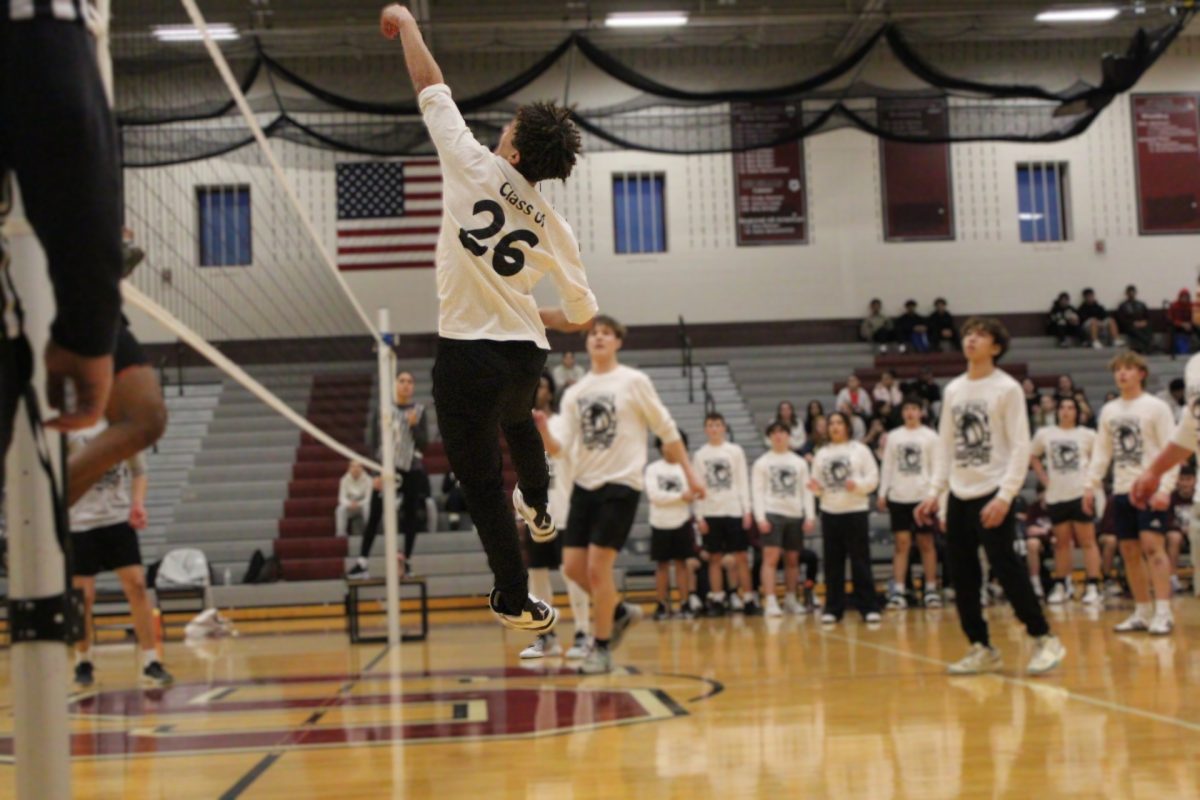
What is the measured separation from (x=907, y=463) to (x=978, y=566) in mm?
4986

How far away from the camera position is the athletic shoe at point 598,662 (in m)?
7.43

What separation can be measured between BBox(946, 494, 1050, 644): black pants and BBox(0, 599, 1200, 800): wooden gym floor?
336mm

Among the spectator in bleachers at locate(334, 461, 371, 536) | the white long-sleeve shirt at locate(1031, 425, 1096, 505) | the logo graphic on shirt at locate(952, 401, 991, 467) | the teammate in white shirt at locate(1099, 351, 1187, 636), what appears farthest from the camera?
the spectator in bleachers at locate(334, 461, 371, 536)

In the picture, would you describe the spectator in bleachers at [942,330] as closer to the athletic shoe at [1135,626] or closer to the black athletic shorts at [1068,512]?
the black athletic shorts at [1068,512]

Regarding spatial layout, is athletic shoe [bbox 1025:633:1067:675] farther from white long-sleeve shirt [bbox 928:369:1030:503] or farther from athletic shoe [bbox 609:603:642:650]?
athletic shoe [bbox 609:603:642:650]

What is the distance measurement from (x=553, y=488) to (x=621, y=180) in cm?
1193

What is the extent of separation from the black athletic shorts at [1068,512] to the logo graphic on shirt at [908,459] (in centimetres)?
127

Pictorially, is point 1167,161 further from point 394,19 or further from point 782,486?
point 394,19

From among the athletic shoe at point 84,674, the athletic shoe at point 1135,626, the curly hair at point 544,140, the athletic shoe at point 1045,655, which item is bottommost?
the athletic shoe at point 1135,626

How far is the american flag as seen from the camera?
18.7 meters

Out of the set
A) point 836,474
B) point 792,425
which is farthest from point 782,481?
point 792,425

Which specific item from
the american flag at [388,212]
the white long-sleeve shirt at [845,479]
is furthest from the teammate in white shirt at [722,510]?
the american flag at [388,212]

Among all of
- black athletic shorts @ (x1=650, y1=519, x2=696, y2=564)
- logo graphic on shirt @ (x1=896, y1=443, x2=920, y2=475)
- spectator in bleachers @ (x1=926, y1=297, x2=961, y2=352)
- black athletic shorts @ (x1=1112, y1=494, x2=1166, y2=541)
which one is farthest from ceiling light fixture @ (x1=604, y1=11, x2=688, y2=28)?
black athletic shorts @ (x1=1112, y1=494, x2=1166, y2=541)

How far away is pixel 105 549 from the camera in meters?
7.77
